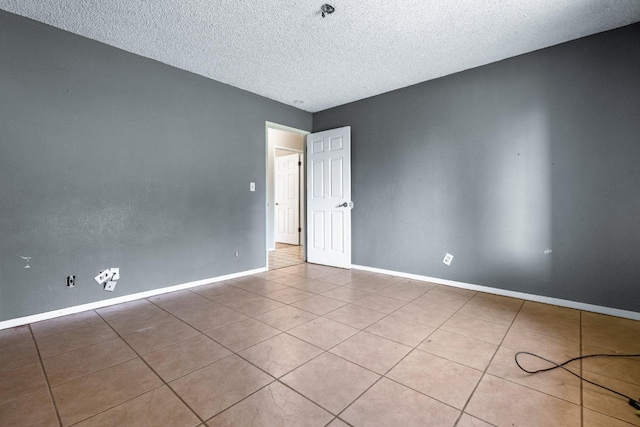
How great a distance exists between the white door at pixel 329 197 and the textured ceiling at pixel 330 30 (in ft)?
4.10

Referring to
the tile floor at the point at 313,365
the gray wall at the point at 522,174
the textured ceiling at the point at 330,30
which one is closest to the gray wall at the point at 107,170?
the textured ceiling at the point at 330,30

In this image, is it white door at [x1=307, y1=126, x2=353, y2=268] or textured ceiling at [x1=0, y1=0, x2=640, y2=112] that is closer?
textured ceiling at [x1=0, y1=0, x2=640, y2=112]

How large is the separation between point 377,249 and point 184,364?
9.72 ft

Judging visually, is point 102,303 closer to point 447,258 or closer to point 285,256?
point 285,256

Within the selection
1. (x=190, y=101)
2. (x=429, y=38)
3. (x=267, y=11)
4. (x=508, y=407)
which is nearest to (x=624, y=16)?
(x=429, y=38)

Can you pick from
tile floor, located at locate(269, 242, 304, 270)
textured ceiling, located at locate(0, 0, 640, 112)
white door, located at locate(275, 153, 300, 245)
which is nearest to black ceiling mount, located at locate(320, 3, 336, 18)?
textured ceiling, located at locate(0, 0, 640, 112)

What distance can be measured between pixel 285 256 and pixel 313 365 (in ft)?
12.4

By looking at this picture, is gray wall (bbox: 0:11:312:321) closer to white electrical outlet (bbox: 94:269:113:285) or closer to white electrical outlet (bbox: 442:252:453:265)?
white electrical outlet (bbox: 94:269:113:285)

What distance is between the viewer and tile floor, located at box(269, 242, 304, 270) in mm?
4746

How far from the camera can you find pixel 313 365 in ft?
5.80

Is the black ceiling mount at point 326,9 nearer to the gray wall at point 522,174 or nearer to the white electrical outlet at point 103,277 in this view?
the gray wall at point 522,174

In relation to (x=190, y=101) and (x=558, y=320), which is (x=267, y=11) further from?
(x=558, y=320)

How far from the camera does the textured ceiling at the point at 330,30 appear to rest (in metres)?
2.26

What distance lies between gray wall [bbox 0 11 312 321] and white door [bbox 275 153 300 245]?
2881 millimetres
